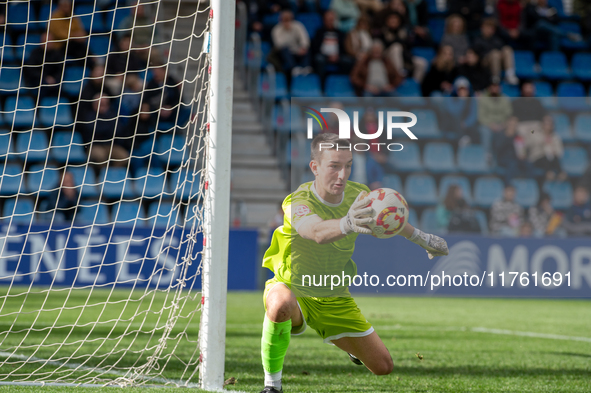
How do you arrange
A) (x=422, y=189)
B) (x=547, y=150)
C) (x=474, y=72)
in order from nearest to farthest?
(x=422, y=189) < (x=547, y=150) < (x=474, y=72)

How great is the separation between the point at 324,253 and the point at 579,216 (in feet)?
22.9

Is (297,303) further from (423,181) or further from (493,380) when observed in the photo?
(423,181)

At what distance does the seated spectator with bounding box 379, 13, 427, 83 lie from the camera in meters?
12.2

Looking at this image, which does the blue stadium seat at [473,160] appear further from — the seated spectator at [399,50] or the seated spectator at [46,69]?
the seated spectator at [46,69]

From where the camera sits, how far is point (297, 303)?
11.0ft

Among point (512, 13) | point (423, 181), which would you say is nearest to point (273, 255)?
point (423, 181)

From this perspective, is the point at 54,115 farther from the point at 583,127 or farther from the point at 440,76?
the point at 583,127

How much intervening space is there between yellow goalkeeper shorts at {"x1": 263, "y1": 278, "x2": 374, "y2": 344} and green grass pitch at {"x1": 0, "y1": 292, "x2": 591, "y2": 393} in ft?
1.02

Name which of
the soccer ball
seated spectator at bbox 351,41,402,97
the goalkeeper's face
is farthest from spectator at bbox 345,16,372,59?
the soccer ball

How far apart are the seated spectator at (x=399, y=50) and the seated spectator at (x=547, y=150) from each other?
129 inches

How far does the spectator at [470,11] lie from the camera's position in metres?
13.2

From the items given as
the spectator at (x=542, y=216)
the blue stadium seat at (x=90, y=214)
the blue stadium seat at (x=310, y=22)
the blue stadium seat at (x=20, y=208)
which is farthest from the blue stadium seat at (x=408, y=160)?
the blue stadium seat at (x=310, y=22)

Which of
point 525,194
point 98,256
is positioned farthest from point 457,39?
point 98,256

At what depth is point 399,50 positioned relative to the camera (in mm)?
12234
